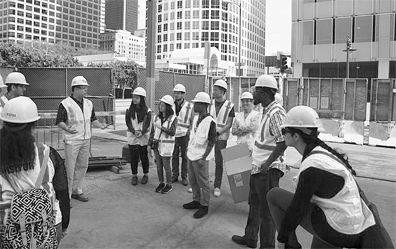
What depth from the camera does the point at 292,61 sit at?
35344mm

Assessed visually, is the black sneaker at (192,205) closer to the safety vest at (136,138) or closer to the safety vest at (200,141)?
the safety vest at (200,141)

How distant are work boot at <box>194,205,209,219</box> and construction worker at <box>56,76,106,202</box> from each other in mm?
1967

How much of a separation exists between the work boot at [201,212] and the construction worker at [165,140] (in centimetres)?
124

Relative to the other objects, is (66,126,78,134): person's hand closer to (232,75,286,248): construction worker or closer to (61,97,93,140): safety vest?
(61,97,93,140): safety vest

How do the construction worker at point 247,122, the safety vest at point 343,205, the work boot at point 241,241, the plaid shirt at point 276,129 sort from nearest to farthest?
the safety vest at point 343,205, the plaid shirt at point 276,129, the work boot at point 241,241, the construction worker at point 247,122

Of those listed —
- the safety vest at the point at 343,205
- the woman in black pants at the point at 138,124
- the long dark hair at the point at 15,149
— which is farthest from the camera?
the woman in black pants at the point at 138,124

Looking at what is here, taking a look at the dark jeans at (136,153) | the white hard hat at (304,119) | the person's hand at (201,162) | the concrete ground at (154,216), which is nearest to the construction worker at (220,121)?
the concrete ground at (154,216)

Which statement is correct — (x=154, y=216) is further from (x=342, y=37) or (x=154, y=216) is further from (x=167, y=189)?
(x=342, y=37)

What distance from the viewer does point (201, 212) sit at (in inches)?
203

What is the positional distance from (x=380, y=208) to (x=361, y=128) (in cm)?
768

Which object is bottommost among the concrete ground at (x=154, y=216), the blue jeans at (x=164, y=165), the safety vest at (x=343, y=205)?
the concrete ground at (x=154, y=216)

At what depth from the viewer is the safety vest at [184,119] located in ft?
23.3

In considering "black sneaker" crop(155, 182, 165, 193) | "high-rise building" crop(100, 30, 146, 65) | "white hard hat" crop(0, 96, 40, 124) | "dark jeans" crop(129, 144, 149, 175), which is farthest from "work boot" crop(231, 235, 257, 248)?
"high-rise building" crop(100, 30, 146, 65)

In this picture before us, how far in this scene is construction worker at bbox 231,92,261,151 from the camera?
613cm
